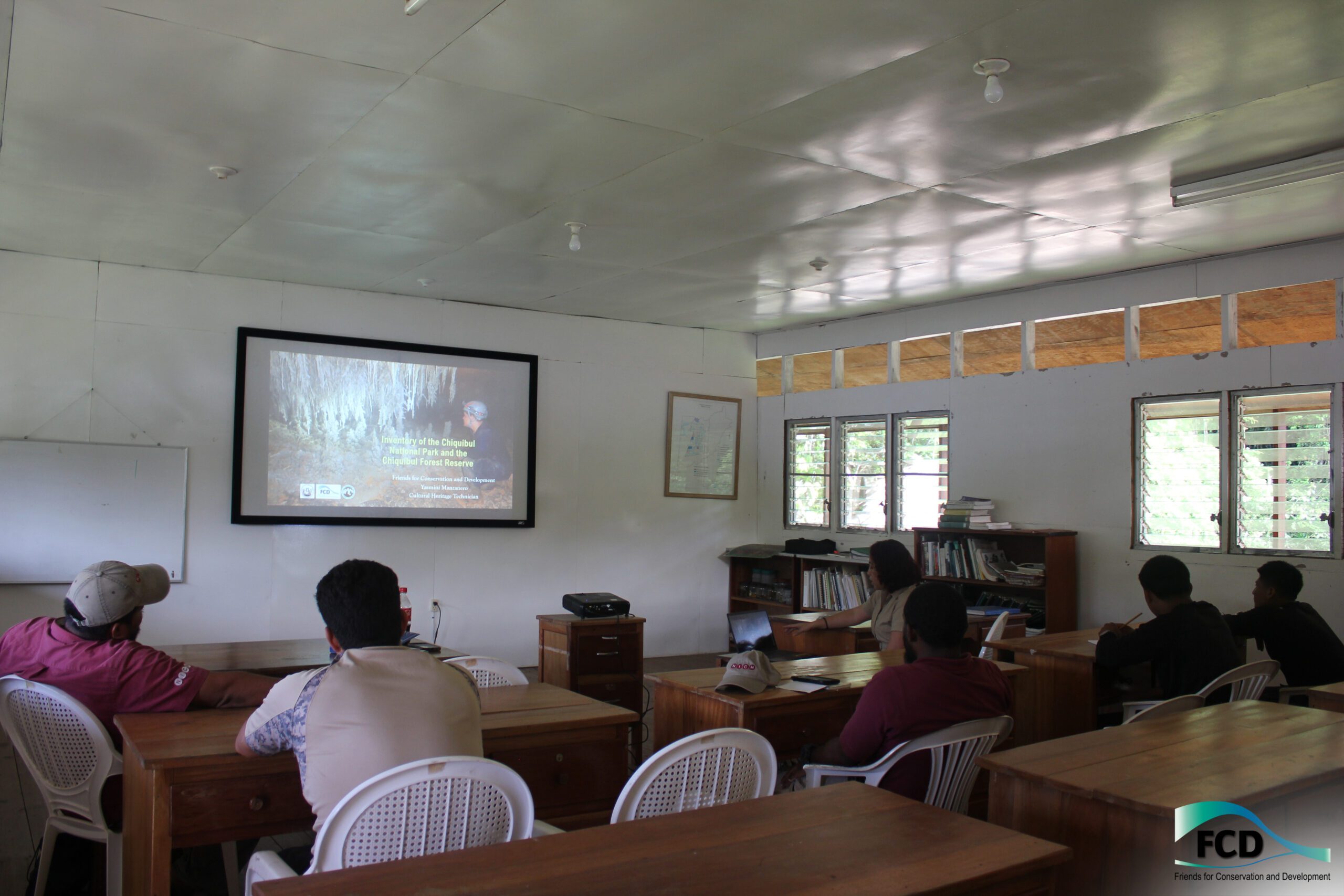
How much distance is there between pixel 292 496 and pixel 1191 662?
18.6ft

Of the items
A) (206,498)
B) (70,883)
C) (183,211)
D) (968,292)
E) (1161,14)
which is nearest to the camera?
(1161,14)

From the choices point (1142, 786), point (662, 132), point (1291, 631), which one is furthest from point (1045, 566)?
point (1142, 786)

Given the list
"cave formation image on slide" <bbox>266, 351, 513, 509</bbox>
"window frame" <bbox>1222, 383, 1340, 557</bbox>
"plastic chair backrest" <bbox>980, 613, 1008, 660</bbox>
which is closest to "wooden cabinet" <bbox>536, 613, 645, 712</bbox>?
"cave formation image on slide" <bbox>266, 351, 513, 509</bbox>

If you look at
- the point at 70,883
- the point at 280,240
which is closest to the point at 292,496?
the point at 280,240

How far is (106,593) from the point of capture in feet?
9.15

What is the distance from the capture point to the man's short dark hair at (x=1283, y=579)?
4336mm

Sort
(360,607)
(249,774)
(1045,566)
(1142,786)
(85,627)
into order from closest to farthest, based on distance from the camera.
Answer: (1142,786) → (360,607) → (249,774) → (85,627) → (1045,566)

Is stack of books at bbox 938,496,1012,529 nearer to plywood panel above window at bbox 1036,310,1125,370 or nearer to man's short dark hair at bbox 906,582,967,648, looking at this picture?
plywood panel above window at bbox 1036,310,1125,370

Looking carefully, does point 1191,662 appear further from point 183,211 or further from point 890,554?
point 183,211

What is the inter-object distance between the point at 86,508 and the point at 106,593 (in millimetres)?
3845

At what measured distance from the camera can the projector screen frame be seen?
650 cm

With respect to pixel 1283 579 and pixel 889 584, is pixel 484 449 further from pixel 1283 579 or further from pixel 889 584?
pixel 1283 579

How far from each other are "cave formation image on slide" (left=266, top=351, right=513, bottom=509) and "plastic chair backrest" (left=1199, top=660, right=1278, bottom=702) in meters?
5.32

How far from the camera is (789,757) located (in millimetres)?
3492
